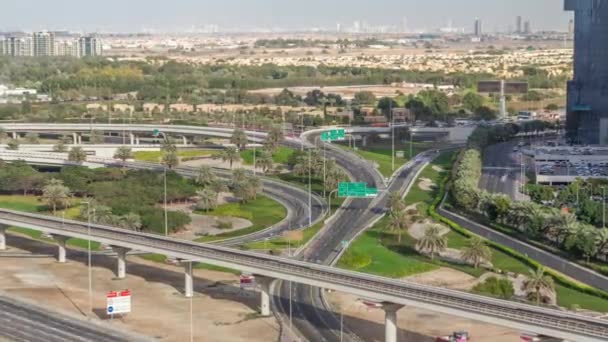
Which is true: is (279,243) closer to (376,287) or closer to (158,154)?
(376,287)

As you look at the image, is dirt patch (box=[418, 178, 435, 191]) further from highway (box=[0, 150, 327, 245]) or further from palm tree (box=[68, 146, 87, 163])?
palm tree (box=[68, 146, 87, 163])

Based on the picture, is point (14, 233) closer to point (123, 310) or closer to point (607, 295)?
point (123, 310)

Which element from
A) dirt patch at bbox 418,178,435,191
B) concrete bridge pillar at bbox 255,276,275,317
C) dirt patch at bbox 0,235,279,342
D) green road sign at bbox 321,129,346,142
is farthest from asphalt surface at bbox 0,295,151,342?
green road sign at bbox 321,129,346,142

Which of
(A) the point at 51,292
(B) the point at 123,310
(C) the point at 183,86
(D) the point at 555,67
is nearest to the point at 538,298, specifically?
(B) the point at 123,310

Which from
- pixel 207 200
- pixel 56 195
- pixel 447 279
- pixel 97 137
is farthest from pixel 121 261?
pixel 97 137

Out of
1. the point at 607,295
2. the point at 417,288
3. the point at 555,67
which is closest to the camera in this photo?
the point at 417,288

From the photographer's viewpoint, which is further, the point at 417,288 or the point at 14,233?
the point at 14,233

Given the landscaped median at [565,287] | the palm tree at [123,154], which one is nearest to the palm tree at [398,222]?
the landscaped median at [565,287]
